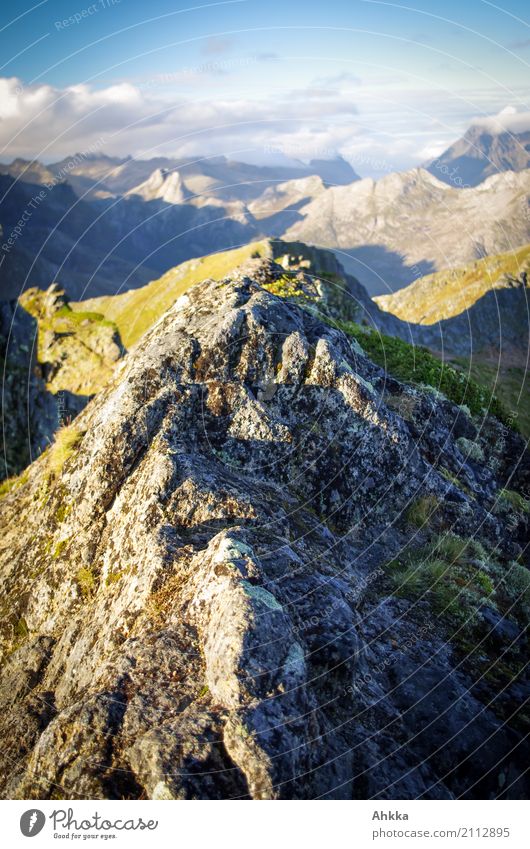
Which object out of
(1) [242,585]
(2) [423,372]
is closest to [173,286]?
(2) [423,372]

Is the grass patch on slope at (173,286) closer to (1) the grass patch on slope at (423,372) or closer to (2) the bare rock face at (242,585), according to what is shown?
(1) the grass patch on slope at (423,372)

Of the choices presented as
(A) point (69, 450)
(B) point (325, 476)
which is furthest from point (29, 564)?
(B) point (325, 476)

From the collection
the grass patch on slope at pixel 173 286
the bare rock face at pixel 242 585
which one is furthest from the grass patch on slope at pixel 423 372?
the grass patch on slope at pixel 173 286

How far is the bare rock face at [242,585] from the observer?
9.31 m

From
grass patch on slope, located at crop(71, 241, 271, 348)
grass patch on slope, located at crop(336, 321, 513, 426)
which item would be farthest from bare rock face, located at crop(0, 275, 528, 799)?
grass patch on slope, located at crop(71, 241, 271, 348)

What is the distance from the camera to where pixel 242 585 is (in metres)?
10.3

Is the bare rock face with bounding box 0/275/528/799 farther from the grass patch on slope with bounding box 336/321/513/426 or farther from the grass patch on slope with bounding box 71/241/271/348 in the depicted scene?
the grass patch on slope with bounding box 71/241/271/348

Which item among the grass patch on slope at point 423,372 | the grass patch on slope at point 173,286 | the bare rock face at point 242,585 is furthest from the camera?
the grass patch on slope at point 173,286

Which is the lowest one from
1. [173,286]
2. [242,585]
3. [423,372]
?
[242,585]

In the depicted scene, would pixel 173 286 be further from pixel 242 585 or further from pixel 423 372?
pixel 242 585

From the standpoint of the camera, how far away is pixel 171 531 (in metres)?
12.4

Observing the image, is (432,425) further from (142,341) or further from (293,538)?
(142,341)

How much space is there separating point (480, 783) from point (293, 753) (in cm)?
422

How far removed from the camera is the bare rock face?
9.31 meters
